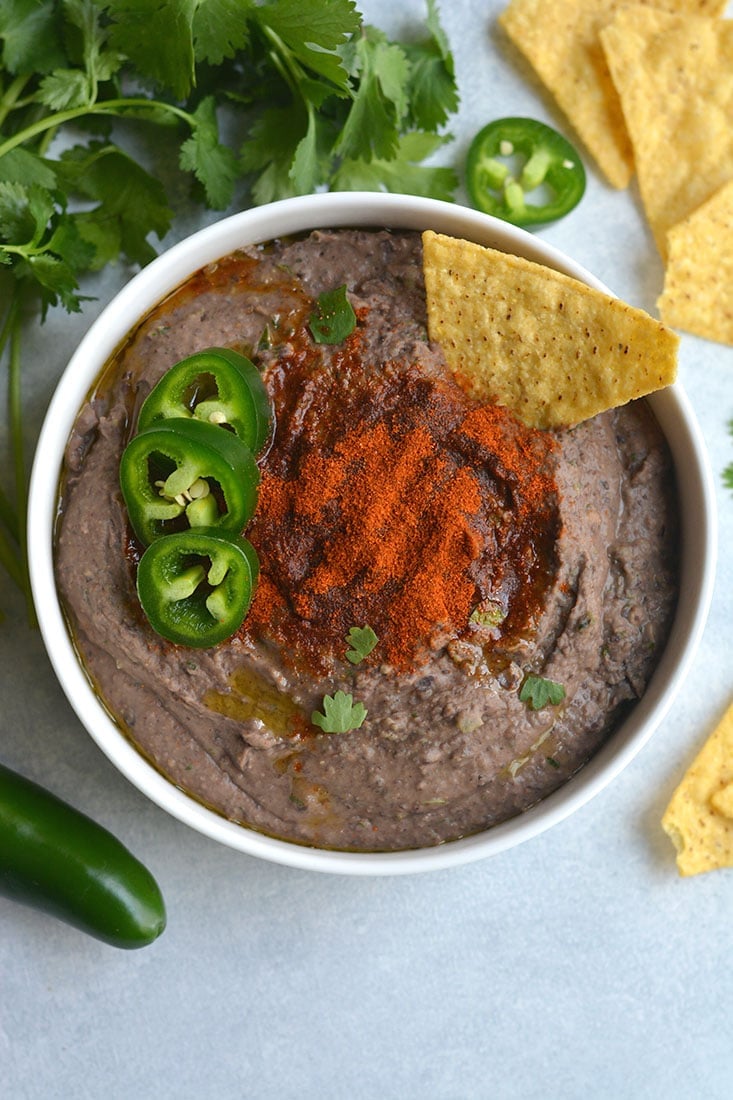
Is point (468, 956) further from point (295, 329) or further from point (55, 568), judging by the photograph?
point (295, 329)

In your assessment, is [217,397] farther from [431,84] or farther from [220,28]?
[431,84]

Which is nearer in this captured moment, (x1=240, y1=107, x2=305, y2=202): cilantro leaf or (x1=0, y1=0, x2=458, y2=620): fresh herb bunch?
(x1=0, y1=0, x2=458, y2=620): fresh herb bunch

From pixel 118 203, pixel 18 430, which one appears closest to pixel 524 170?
pixel 118 203

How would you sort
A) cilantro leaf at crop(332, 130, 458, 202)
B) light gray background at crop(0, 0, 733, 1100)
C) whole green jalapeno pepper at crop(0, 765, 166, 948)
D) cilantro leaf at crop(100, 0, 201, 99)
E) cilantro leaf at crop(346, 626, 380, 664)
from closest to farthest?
cilantro leaf at crop(346, 626, 380, 664) < cilantro leaf at crop(100, 0, 201, 99) < whole green jalapeno pepper at crop(0, 765, 166, 948) < cilantro leaf at crop(332, 130, 458, 202) < light gray background at crop(0, 0, 733, 1100)

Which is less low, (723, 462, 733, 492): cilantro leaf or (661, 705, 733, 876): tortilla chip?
(723, 462, 733, 492): cilantro leaf

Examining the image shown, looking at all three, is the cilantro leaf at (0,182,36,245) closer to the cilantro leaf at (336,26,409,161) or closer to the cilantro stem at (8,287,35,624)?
the cilantro stem at (8,287,35,624)

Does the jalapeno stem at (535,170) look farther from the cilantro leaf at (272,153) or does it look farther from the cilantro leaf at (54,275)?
the cilantro leaf at (54,275)

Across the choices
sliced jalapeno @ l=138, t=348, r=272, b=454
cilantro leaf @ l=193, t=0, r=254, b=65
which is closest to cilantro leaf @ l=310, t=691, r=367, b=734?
sliced jalapeno @ l=138, t=348, r=272, b=454
